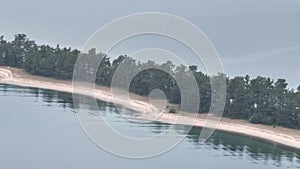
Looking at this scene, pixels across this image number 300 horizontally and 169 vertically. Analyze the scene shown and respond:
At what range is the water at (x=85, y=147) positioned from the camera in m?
34.0

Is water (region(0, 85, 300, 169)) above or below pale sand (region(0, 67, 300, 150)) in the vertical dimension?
below

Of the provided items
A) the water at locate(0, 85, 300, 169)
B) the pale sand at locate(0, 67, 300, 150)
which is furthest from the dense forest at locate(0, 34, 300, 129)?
the water at locate(0, 85, 300, 169)

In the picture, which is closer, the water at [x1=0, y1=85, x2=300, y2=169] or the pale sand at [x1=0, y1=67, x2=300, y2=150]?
the water at [x1=0, y1=85, x2=300, y2=169]

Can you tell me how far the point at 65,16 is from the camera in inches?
5438

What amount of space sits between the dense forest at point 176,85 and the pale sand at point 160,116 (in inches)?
40.7

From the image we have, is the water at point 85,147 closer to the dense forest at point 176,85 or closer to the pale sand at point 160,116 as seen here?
the pale sand at point 160,116

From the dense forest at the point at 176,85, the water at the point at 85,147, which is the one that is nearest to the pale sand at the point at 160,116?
the dense forest at the point at 176,85

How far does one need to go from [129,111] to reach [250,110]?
10542mm

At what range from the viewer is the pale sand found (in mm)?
44994

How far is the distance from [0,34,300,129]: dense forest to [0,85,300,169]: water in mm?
5005

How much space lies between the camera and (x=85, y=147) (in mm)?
37375

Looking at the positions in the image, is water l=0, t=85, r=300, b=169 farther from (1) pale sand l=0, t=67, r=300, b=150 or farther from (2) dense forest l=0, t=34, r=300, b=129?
(2) dense forest l=0, t=34, r=300, b=129

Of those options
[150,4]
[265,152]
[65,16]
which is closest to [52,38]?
[65,16]

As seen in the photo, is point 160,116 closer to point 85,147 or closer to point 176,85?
point 176,85
